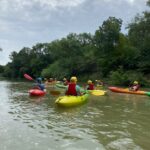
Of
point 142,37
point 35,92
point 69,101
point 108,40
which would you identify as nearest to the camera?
point 69,101

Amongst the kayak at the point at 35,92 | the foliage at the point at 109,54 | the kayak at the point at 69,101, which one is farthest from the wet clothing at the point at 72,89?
the foliage at the point at 109,54

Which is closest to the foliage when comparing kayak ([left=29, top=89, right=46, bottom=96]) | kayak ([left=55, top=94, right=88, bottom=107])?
kayak ([left=29, top=89, right=46, bottom=96])

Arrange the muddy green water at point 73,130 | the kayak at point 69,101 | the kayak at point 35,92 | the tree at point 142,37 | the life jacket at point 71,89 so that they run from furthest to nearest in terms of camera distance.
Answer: the tree at point 142,37 < the kayak at point 35,92 < the life jacket at point 71,89 < the kayak at point 69,101 < the muddy green water at point 73,130

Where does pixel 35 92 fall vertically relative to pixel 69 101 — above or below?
above

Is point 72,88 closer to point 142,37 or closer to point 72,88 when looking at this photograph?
point 72,88

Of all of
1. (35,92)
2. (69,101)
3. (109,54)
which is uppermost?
(109,54)

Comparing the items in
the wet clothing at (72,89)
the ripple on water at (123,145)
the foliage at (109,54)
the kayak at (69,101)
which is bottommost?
the ripple on water at (123,145)

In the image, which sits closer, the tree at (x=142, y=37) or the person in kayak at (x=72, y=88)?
the person in kayak at (x=72, y=88)

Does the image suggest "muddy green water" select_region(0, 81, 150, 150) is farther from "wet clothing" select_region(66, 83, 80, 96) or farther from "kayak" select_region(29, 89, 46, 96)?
"kayak" select_region(29, 89, 46, 96)

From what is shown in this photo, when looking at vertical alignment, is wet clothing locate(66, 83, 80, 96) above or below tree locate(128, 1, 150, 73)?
below

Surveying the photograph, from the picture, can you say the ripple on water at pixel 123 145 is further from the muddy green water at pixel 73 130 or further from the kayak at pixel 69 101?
the kayak at pixel 69 101

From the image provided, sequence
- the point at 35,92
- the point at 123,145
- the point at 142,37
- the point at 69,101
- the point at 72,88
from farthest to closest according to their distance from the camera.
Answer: the point at 142,37, the point at 35,92, the point at 72,88, the point at 69,101, the point at 123,145

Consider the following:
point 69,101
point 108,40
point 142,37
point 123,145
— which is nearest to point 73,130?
point 123,145

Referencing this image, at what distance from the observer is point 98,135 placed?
30.4 ft
